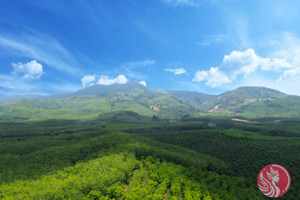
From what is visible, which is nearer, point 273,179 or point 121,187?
point 273,179

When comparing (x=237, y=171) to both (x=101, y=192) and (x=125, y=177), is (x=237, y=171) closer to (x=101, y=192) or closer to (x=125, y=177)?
(x=125, y=177)

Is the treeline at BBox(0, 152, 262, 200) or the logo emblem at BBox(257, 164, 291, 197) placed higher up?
the logo emblem at BBox(257, 164, 291, 197)

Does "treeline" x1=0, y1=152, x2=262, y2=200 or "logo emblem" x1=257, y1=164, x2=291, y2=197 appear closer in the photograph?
"logo emblem" x1=257, y1=164, x2=291, y2=197

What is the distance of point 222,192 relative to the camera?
207ft

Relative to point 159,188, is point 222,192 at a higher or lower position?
lower

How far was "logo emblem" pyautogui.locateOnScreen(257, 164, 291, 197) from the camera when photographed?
28873 millimetres

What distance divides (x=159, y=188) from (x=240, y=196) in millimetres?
37208

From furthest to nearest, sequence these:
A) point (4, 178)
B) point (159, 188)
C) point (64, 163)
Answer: point (64, 163) → point (4, 178) → point (159, 188)

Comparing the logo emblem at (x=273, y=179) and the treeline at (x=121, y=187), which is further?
the treeline at (x=121, y=187)

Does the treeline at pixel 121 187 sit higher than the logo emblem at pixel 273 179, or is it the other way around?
the logo emblem at pixel 273 179

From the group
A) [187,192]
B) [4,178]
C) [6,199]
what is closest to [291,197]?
[187,192]

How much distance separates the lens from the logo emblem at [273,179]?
28873 millimetres

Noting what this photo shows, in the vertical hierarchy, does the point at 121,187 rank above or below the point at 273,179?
below

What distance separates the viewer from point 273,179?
30.6 meters
